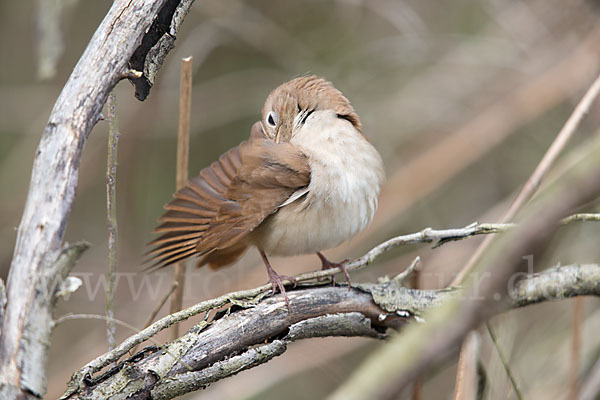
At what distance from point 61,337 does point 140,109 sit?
5.08 ft

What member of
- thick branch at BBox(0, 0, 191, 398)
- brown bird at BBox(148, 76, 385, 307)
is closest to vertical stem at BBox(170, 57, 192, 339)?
brown bird at BBox(148, 76, 385, 307)

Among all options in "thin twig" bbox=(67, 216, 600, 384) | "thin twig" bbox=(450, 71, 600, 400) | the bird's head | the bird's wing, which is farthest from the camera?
the bird's head

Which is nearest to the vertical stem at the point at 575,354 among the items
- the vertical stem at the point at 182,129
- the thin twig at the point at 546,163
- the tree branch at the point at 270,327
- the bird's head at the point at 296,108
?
the tree branch at the point at 270,327

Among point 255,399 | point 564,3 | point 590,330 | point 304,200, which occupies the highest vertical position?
point 564,3

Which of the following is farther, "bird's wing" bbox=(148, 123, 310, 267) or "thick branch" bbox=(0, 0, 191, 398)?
"bird's wing" bbox=(148, 123, 310, 267)

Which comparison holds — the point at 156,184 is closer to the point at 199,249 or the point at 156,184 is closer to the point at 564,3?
the point at 199,249

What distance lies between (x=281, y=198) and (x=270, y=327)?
1.90 ft

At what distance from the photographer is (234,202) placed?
7.37ft

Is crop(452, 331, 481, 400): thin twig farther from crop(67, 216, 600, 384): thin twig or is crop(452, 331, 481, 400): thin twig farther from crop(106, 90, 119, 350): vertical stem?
crop(106, 90, 119, 350): vertical stem

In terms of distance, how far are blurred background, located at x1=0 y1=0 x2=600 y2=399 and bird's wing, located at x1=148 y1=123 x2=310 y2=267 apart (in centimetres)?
97

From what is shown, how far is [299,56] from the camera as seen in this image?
3756 millimetres

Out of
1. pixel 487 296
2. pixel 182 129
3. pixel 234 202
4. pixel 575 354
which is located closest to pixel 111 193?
pixel 182 129

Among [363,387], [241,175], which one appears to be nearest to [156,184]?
[241,175]

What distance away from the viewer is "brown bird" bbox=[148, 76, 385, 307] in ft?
7.21
